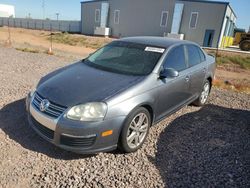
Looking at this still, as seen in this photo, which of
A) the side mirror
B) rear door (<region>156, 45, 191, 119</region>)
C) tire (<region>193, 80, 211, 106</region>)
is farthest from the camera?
tire (<region>193, 80, 211, 106</region>)

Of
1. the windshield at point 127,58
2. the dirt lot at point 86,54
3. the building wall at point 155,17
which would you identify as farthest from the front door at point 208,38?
the windshield at point 127,58

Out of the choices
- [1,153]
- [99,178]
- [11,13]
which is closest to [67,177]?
[99,178]

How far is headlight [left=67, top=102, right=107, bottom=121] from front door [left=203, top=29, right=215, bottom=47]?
94.2 feet

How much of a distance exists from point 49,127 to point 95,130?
620mm

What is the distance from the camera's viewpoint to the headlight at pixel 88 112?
2820 mm

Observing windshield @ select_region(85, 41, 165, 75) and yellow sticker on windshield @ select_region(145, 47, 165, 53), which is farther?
yellow sticker on windshield @ select_region(145, 47, 165, 53)

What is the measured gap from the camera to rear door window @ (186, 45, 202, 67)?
4.58 metres

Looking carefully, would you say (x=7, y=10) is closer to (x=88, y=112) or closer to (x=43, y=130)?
(x=43, y=130)

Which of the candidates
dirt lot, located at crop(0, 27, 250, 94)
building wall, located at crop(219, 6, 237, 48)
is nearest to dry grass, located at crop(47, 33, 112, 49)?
dirt lot, located at crop(0, 27, 250, 94)

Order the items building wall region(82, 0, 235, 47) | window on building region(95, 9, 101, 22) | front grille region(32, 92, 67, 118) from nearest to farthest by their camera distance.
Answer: front grille region(32, 92, 67, 118), building wall region(82, 0, 235, 47), window on building region(95, 9, 101, 22)

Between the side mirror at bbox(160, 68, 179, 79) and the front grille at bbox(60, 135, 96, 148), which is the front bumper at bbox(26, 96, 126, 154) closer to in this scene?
the front grille at bbox(60, 135, 96, 148)

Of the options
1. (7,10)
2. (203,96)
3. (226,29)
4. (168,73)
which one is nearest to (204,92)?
(203,96)

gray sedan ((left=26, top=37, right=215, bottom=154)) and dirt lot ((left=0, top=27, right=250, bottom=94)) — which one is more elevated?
gray sedan ((left=26, top=37, right=215, bottom=154))

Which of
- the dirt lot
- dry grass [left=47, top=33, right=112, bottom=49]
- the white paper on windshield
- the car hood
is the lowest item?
dry grass [left=47, top=33, right=112, bottom=49]
